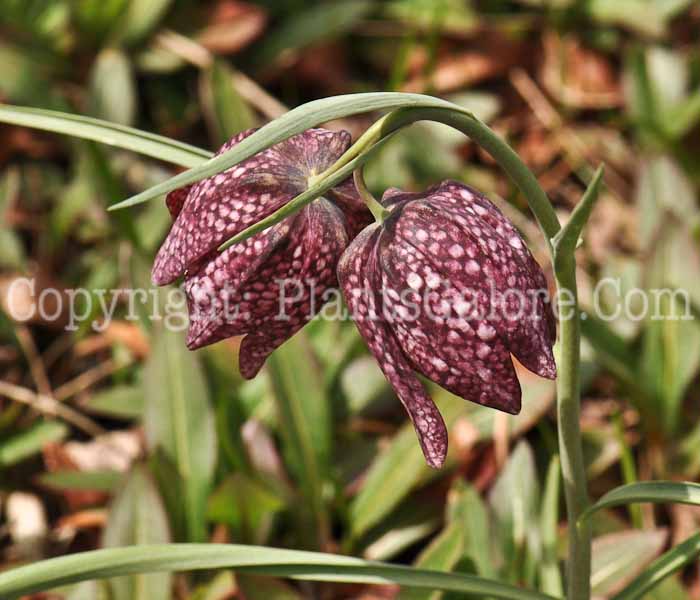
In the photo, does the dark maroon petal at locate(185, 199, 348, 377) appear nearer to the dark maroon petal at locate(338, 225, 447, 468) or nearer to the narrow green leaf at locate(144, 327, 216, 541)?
the dark maroon petal at locate(338, 225, 447, 468)

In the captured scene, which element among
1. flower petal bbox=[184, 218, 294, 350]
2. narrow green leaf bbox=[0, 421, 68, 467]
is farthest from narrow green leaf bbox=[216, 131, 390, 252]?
narrow green leaf bbox=[0, 421, 68, 467]

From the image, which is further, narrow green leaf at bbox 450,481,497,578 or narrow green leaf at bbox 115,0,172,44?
narrow green leaf at bbox 115,0,172,44

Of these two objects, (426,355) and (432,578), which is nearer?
(426,355)

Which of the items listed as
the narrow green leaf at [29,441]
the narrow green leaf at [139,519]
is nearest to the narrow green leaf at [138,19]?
the narrow green leaf at [29,441]

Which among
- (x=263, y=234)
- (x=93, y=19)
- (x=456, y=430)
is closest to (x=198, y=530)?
(x=456, y=430)

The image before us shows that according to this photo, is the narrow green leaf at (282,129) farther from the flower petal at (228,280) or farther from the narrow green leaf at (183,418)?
the narrow green leaf at (183,418)

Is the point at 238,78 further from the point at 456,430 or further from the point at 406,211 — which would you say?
the point at 406,211
